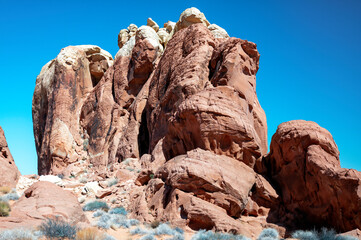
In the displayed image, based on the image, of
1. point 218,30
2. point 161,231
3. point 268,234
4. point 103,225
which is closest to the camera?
point 161,231

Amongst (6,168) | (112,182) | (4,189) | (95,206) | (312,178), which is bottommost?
(95,206)

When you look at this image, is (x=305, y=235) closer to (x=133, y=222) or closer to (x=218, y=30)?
(x=133, y=222)

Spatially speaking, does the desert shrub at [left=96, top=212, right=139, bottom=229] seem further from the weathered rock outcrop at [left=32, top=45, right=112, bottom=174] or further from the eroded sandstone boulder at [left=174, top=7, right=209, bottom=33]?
the eroded sandstone boulder at [left=174, top=7, right=209, bottom=33]

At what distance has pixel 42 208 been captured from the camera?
969 centimetres

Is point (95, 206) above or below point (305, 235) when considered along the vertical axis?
above

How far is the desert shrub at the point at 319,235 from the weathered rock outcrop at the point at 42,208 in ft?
23.6

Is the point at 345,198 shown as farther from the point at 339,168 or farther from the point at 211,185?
the point at 211,185

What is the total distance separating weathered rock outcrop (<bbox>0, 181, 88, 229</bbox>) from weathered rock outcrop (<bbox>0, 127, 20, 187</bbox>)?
4.44 metres

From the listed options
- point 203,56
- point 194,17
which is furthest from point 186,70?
point 194,17

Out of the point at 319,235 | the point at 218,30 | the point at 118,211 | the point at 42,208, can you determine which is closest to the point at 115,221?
the point at 118,211

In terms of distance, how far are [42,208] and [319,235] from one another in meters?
8.95

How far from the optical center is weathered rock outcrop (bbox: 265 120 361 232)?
37.3 feet

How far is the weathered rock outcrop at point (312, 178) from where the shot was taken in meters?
11.4

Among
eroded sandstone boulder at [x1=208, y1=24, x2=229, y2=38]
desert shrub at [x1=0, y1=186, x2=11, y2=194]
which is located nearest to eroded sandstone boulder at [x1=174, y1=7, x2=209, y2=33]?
eroded sandstone boulder at [x1=208, y1=24, x2=229, y2=38]
